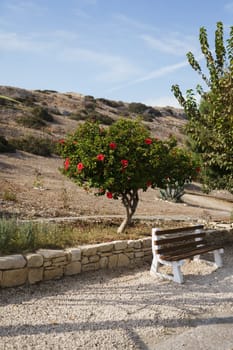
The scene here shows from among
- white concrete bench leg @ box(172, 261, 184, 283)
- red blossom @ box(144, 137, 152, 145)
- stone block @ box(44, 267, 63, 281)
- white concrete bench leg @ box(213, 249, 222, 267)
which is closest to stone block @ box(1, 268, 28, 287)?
stone block @ box(44, 267, 63, 281)

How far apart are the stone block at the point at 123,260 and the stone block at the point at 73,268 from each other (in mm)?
966

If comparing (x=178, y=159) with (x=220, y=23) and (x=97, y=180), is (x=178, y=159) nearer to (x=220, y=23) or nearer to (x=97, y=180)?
(x=97, y=180)

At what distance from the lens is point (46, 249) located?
6516mm

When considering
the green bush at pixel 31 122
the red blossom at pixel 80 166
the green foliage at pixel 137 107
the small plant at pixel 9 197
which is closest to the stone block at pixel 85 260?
the red blossom at pixel 80 166

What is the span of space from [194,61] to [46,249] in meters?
6.16

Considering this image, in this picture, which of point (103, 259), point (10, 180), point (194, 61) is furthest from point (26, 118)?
point (103, 259)

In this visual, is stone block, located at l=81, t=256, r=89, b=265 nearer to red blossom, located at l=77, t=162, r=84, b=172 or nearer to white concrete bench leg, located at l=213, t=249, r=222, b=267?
red blossom, located at l=77, t=162, r=84, b=172

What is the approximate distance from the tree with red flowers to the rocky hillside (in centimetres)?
613

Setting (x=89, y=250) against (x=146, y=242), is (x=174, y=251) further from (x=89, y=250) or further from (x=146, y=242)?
(x=89, y=250)

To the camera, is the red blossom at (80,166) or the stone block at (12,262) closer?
the stone block at (12,262)

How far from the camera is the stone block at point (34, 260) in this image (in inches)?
234

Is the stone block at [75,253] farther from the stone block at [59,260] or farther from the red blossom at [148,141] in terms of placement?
the red blossom at [148,141]

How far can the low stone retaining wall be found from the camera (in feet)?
19.0

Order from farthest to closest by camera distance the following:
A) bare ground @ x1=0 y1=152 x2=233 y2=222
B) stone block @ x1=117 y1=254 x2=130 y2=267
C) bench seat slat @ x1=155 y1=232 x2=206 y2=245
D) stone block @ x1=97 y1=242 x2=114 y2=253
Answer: bare ground @ x1=0 y1=152 x2=233 y2=222 → stone block @ x1=117 y1=254 x2=130 y2=267 → bench seat slat @ x1=155 y1=232 x2=206 y2=245 → stone block @ x1=97 y1=242 x2=114 y2=253
